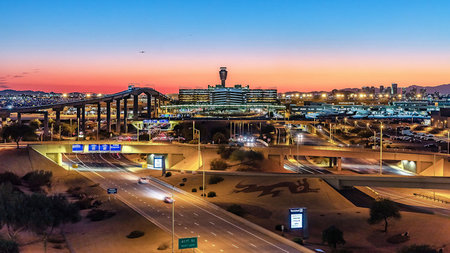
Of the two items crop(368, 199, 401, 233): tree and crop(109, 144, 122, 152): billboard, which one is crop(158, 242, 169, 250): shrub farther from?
crop(109, 144, 122, 152): billboard

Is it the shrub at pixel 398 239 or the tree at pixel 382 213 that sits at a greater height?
the tree at pixel 382 213

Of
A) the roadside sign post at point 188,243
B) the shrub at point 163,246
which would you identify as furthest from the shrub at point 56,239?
the roadside sign post at point 188,243

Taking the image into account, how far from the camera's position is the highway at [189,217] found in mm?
31438

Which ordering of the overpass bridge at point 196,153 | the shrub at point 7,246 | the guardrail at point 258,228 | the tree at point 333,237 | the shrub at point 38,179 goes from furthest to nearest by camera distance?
the overpass bridge at point 196,153 < the shrub at point 38,179 < the tree at point 333,237 < the guardrail at point 258,228 < the shrub at point 7,246

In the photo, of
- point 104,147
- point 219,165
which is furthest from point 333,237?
point 104,147

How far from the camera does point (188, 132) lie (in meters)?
114

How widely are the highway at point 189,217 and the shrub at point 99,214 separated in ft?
8.75

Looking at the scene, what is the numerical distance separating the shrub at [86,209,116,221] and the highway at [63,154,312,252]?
105 inches

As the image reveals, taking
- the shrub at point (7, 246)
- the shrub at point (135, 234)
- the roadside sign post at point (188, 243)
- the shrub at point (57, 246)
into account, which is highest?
the shrub at point (7, 246)

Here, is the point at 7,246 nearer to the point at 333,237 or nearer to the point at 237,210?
the point at 333,237

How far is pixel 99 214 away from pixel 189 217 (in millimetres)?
9379

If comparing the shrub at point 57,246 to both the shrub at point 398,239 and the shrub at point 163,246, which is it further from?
the shrub at point 398,239

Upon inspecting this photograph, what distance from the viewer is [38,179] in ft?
191

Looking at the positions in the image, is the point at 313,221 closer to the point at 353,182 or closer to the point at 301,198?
the point at 301,198
